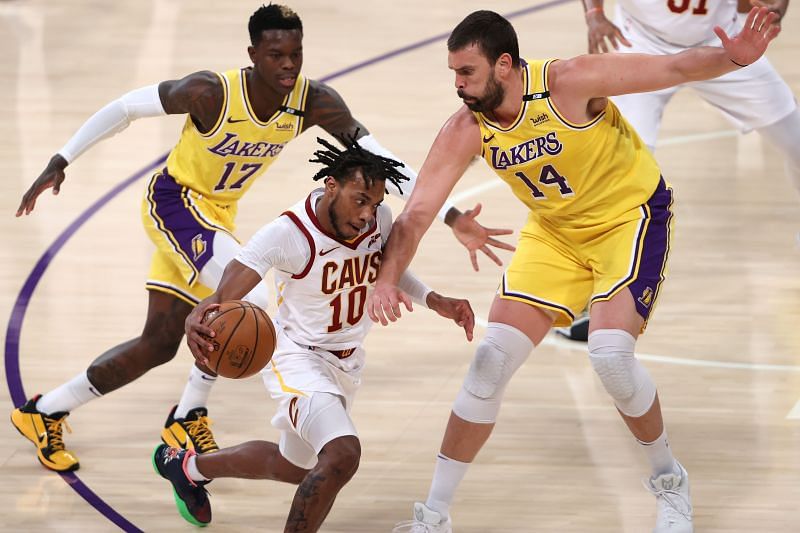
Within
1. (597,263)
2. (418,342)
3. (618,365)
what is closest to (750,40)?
(597,263)

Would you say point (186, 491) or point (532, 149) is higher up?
point (532, 149)

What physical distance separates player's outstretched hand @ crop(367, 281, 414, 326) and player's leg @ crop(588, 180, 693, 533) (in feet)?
2.77

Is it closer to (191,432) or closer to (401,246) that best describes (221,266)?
(191,432)

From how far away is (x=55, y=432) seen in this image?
622 cm

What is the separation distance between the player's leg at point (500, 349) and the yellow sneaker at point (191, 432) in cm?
110

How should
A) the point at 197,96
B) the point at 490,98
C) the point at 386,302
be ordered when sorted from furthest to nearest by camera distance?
the point at 197,96 < the point at 490,98 < the point at 386,302

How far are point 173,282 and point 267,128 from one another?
84 cm

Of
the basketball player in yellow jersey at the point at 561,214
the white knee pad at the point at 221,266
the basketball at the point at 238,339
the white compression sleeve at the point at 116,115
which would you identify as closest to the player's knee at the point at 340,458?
the basketball at the point at 238,339

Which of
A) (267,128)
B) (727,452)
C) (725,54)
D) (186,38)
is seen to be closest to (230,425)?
(267,128)

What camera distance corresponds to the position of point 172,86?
6043 millimetres

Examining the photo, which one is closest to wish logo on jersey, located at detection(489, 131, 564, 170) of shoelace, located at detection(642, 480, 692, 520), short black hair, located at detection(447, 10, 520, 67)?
short black hair, located at detection(447, 10, 520, 67)

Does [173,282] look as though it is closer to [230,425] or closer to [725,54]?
[230,425]

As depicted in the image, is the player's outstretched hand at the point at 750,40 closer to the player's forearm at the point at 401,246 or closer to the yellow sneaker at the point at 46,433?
the player's forearm at the point at 401,246

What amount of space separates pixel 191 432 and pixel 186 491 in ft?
1.85
